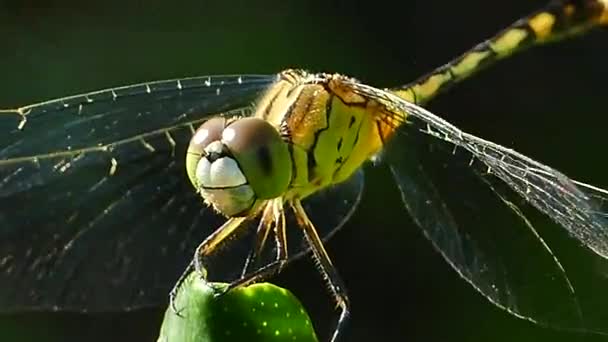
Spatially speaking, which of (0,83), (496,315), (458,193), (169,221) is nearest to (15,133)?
(169,221)

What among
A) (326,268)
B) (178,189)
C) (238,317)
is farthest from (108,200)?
(238,317)

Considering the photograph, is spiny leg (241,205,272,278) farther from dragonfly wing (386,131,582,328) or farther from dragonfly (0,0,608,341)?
dragonfly wing (386,131,582,328)

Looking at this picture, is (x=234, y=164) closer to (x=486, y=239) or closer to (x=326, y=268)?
(x=326, y=268)

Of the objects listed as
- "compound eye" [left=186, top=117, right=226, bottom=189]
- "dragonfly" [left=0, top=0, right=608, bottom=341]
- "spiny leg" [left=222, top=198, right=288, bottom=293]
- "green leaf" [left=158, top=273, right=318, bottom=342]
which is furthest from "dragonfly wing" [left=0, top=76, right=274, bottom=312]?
"green leaf" [left=158, top=273, right=318, bottom=342]

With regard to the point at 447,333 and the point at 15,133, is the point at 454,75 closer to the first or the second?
the point at 15,133

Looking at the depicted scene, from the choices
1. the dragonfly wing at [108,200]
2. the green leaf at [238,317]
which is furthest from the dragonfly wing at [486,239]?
the green leaf at [238,317]

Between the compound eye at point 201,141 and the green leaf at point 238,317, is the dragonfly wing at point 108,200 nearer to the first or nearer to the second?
the compound eye at point 201,141
